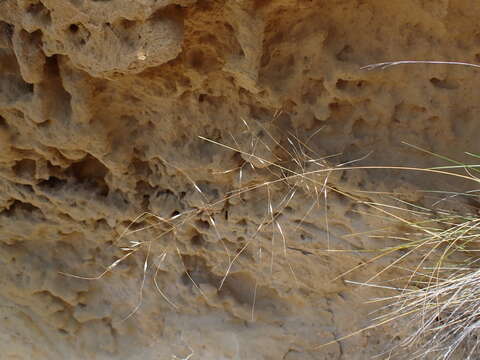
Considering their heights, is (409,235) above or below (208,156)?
below

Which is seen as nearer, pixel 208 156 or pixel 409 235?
pixel 409 235

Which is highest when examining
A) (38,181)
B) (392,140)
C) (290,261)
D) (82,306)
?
(392,140)

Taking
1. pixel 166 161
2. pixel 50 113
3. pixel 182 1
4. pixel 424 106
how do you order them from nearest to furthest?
pixel 182 1 → pixel 424 106 → pixel 50 113 → pixel 166 161

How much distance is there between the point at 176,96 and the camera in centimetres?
150

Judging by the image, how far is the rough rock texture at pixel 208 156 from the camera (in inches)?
51.7

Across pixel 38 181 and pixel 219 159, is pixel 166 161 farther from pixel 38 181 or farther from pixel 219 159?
pixel 38 181

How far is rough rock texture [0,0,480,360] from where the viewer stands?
1.31 metres

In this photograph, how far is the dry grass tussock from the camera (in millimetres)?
1307

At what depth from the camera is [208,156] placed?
155cm

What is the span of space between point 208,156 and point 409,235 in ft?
1.55

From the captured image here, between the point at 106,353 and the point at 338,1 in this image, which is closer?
the point at 338,1

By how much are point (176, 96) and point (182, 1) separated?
290 millimetres

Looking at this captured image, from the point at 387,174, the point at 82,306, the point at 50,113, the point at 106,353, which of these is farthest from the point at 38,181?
the point at 387,174

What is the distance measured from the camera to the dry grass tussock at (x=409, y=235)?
4.29 ft
